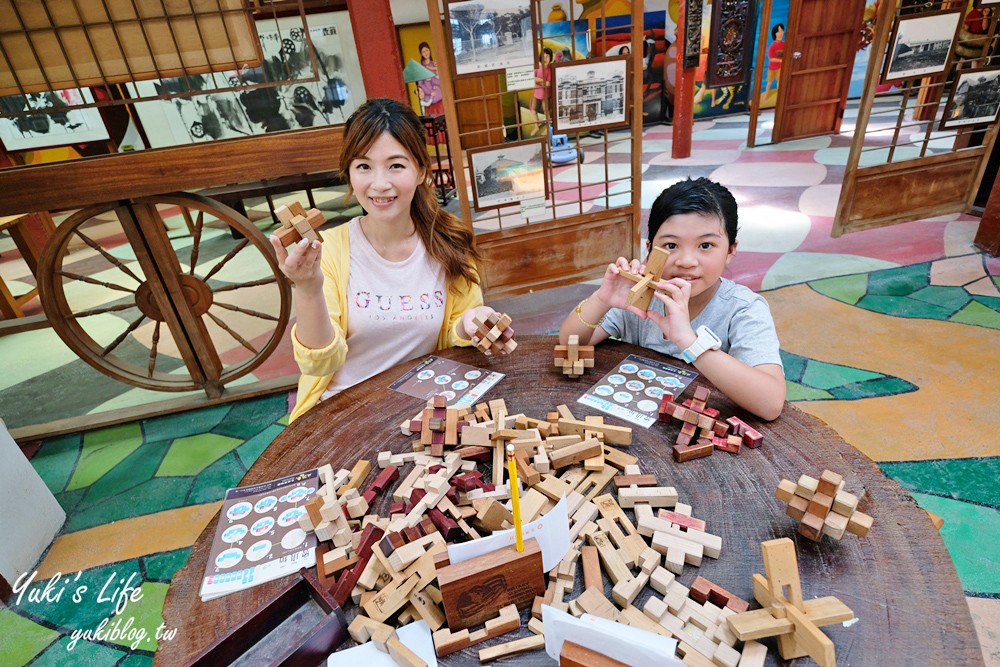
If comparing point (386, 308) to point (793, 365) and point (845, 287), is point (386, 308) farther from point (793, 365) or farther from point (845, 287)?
point (845, 287)

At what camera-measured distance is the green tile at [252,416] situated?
3.24 m

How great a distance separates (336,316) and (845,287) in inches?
150

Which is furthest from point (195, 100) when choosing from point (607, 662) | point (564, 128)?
point (607, 662)

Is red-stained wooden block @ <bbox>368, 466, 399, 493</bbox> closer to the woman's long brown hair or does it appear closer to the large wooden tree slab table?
the large wooden tree slab table

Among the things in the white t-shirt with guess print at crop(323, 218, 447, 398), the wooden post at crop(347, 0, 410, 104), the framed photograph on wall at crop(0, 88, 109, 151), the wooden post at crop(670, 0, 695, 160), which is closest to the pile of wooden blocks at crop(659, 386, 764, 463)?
the white t-shirt with guess print at crop(323, 218, 447, 398)

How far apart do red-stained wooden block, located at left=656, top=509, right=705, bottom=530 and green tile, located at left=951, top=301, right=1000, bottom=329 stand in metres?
3.48

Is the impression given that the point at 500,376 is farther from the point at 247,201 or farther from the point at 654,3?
the point at 654,3

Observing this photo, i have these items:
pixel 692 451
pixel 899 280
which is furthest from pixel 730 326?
pixel 899 280

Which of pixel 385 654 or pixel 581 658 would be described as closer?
pixel 581 658

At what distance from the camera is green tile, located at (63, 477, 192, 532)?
8.87ft

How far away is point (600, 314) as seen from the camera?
6.02 feet

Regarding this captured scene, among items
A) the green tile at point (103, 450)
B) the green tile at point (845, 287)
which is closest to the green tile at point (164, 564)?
the green tile at point (103, 450)

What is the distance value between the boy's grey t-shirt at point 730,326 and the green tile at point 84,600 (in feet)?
7.62

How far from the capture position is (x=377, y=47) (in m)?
2.83
